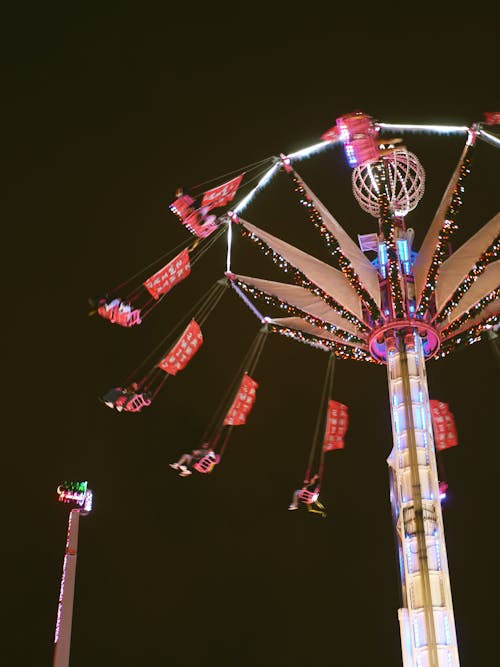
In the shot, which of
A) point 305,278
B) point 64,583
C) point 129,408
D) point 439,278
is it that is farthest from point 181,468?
point 439,278

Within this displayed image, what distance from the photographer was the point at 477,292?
1917 cm

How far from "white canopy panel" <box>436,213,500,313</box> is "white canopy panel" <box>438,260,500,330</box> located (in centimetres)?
42

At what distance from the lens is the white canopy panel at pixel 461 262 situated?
61.9 feet

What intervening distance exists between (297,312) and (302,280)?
2.62 feet

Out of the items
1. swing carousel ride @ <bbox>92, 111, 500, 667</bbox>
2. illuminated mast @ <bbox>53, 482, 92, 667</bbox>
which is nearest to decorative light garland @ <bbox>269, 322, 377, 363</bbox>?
swing carousel ride @ <bbox>92, 111, 500, 667</bbox>

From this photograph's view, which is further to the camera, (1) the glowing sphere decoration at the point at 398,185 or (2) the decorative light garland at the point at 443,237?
(1) the glowing sphere decoration at the point at 398,185

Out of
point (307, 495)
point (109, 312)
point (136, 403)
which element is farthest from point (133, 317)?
point (307, 495)

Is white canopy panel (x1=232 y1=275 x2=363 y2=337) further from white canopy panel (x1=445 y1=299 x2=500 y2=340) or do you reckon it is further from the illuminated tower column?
white canopy panel (x1=445 y1=299 x2=500 y2=340)

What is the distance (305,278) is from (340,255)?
3.72 ft

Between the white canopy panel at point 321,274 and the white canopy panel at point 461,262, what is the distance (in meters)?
1.84

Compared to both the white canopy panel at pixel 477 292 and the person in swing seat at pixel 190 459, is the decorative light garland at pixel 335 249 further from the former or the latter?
the person in swing seat at pixel 190 459

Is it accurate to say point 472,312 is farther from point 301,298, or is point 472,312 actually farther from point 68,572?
point 68,572

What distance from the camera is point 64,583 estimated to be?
17.7m

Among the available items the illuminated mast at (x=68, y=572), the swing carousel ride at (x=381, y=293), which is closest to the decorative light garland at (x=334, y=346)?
the swing carousel ride at (x=381, y=293)
